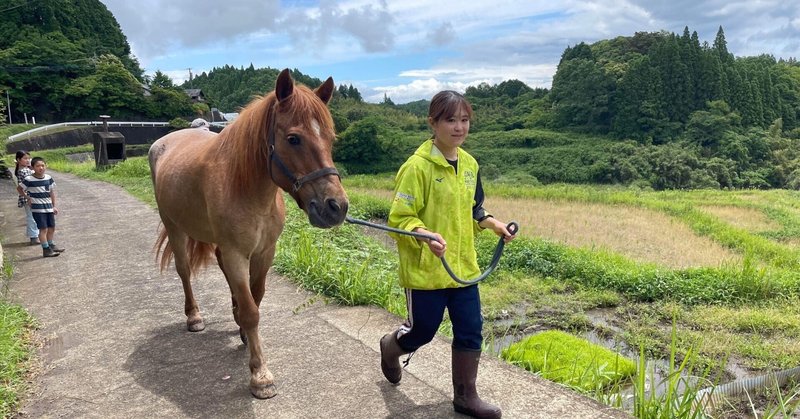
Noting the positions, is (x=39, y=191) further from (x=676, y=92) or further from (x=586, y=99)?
(x=586, y=99)

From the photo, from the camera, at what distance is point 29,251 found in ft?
21.1

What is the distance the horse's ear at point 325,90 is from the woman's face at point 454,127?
2.45ft

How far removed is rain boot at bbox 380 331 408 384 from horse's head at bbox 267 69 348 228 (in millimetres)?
749

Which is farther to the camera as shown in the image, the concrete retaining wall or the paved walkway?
the concrete retaining wall

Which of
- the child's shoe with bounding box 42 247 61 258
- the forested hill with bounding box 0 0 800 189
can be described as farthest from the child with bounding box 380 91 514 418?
the forested hill with bounding box 0 0 800 189

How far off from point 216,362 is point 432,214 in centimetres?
179

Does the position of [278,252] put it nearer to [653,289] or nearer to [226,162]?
[226,162]

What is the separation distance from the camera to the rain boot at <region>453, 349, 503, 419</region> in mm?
2375

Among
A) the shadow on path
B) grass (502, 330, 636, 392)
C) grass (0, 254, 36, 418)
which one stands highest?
grass (0, 254, 36, 418)

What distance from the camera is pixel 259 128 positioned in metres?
2.64

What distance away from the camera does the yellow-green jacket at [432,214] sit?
90.3 inches

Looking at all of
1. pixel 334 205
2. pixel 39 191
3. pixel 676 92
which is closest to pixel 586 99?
pixel 676 92

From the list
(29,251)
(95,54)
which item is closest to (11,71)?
(95,54)

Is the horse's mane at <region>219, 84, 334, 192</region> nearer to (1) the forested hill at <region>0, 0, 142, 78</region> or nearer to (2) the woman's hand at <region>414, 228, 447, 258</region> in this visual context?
(2) the woman's hand at <region>414, 228, 447, 258</region>
